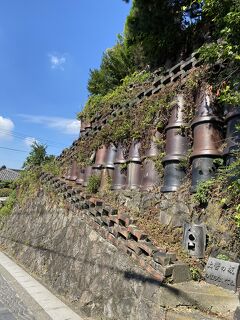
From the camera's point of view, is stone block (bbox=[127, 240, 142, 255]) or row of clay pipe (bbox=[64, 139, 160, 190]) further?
row of clay pipe (bbox=[64, 139, 160, 190])

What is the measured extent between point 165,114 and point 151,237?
291 cm

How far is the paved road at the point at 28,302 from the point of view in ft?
20.2

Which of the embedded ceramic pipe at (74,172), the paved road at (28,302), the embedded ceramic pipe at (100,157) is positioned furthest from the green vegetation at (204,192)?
the embedded ceramic pipe at (74,172)

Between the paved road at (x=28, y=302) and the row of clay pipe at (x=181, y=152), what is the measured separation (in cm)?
296

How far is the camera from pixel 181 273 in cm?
490

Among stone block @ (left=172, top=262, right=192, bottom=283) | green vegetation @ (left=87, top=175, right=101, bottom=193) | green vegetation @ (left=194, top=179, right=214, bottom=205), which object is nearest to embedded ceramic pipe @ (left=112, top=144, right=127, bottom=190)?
green vegetation @ (left=87, top=175, right=101, bottom=193)

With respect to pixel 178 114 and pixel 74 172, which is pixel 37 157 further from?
pixel 178 114

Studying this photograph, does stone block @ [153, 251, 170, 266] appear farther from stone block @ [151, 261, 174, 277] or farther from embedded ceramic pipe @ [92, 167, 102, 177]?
embedded ceramic pipe @ [92, 167, 102, 177]

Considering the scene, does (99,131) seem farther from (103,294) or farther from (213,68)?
(103,294)

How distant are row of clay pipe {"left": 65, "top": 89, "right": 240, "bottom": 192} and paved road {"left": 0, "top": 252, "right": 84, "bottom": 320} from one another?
2963 millimetres

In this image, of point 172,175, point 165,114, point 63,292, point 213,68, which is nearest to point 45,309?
point 63,292

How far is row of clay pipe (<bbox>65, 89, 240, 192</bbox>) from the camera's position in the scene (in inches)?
235

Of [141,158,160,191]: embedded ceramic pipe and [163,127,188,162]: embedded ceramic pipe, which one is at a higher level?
[163,127,188,162]: embedded ceramic pipe

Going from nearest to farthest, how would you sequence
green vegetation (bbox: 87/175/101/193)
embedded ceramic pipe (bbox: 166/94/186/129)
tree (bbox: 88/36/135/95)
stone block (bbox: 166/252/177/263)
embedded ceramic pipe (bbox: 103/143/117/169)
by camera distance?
stone block (bbox: 166/252/177/263) → embedded ceramic pipe (bbox: 166/94/186/129) → embedded ceramic pipe (bbox: 103/143/117/169) → green vegetation (bbox: 87/175/101/193) → tree (bbox: 88/36/135/95)
